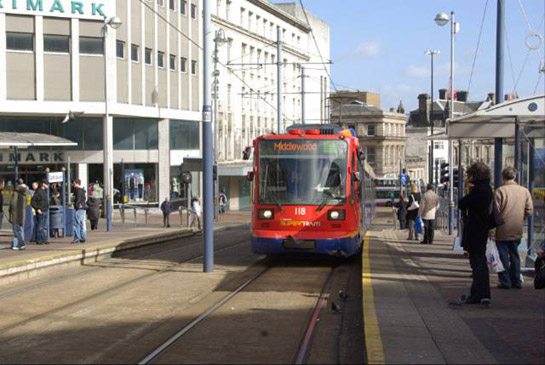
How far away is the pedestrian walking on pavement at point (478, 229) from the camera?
33.1 ft

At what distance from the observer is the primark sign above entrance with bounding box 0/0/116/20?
3678cm

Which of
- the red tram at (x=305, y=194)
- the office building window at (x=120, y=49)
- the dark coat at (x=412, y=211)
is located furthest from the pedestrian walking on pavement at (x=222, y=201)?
the red tram at (x=305, y=194)

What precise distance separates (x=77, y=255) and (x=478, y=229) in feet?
34.8

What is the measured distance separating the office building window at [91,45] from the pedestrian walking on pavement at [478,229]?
31.5m

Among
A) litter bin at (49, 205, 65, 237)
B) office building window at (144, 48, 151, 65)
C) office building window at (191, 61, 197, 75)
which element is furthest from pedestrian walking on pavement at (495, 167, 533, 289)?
office building window at (191, 61, 197, 75)

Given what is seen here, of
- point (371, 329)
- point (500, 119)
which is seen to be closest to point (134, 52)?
point (500, 119)

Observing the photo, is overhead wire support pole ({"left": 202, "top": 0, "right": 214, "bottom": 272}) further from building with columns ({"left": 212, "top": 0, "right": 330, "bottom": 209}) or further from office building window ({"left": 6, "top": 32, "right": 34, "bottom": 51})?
building with columns ({"left": 212, "top": 0, "right": 330, "bottom": 209})

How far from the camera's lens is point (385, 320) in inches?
357

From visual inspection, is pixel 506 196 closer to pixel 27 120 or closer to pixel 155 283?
pixel 155 283

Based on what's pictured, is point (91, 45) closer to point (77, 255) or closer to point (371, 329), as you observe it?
point (77, 255)

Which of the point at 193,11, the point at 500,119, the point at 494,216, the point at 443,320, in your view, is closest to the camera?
the point at 443,320

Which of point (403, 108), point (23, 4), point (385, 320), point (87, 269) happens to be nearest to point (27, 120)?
point (23, 4)

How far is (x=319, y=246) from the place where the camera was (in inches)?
628

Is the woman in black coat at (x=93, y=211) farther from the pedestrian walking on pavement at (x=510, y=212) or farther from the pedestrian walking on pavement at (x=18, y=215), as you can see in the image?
the pedestrian walking on pavement at (x=510, y=212)
